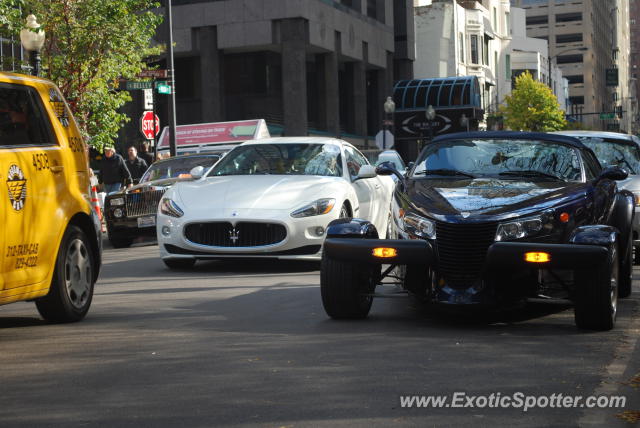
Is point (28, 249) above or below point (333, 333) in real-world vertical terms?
above

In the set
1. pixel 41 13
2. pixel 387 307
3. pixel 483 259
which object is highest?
pixel 41 13

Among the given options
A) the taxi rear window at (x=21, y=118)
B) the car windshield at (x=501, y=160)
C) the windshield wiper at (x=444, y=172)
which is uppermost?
the taxi rear window at (x=21, y=118)

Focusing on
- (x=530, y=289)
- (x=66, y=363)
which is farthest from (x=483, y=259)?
(x=66, y=363)

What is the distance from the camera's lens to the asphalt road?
5332 mm

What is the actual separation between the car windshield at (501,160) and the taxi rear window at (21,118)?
10.6 feet

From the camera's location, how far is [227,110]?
59719mm

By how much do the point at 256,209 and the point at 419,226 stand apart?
452cm

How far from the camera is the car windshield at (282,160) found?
13859 millimetres

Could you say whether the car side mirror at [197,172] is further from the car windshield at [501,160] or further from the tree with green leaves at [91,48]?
the tree with green leaves at [91,48]

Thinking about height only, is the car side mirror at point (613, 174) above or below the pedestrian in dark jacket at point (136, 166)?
above

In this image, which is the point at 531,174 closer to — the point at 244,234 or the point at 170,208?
the point at 244,234

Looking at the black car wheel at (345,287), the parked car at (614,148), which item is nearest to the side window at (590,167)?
the black car wheel at (345,287)

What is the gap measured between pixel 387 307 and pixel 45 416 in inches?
179

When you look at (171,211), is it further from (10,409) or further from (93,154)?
(93,154)
